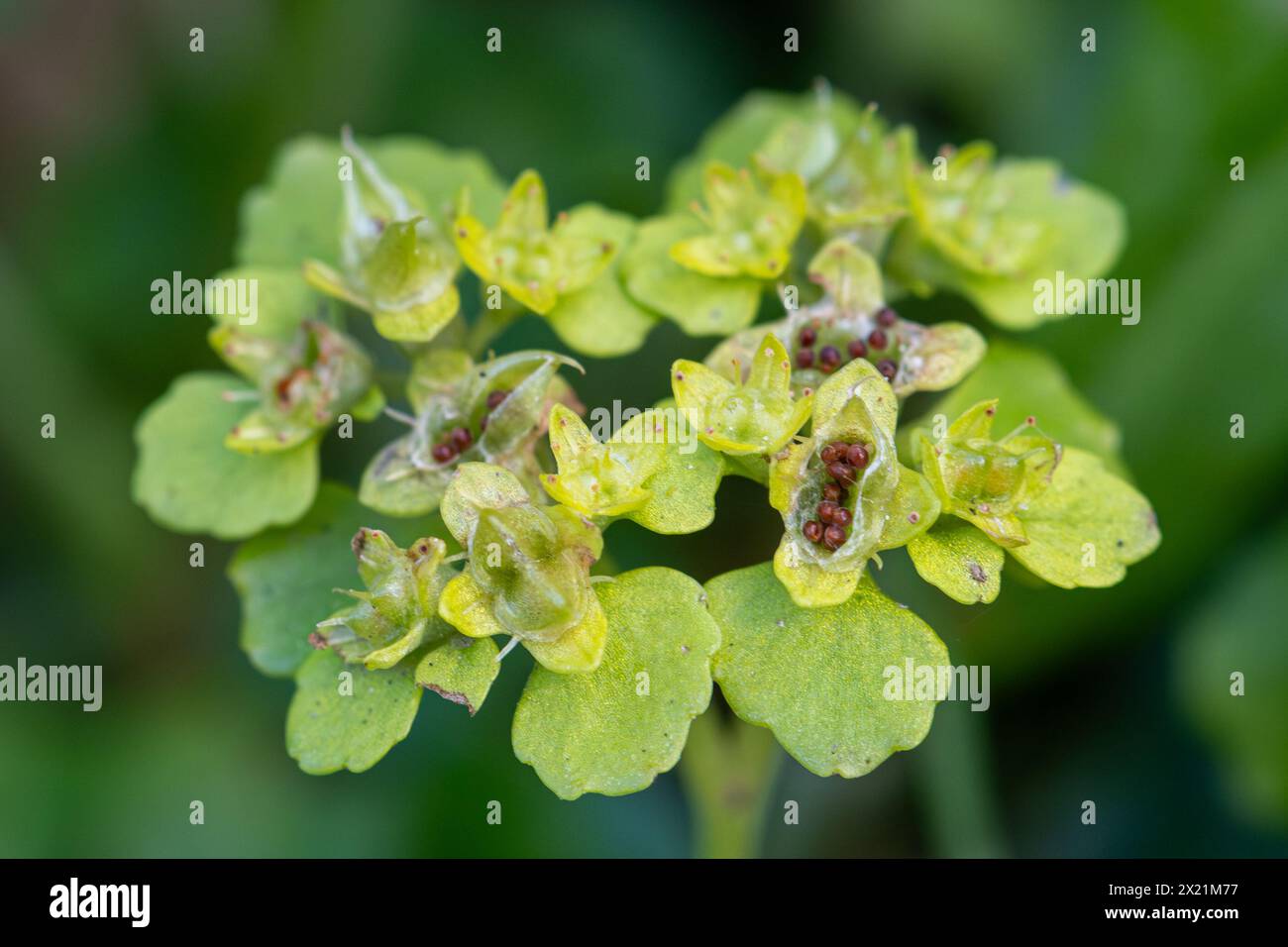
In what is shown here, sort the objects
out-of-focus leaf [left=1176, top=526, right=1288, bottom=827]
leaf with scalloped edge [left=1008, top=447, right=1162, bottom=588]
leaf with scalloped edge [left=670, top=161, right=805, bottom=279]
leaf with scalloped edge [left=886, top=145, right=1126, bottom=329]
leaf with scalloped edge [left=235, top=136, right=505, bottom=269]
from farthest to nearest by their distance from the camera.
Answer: out-of-focus leaf [left=1176, top=526, right=1288, bottom=827]
leaf with scalloped edge [left=235, top=136, right=505, bottom=269]
leaf with scalloped edge [left=886, top=145, right=1126, bottom=329]
leaf with scalloped edge [left=670, top=161, right=805, bottom=279]
leaf with scalloped edge [left=1008, top=447, right=1162, bottom=588]

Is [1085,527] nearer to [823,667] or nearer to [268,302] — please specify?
[823,667]

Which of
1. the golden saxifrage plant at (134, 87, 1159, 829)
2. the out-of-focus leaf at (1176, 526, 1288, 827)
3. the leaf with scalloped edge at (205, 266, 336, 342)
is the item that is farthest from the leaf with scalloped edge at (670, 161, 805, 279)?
the out-of-focus leaf at (1176, 526, 1288, 827)

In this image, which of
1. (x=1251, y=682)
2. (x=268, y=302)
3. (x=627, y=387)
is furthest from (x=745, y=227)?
(x=1251, y=682)

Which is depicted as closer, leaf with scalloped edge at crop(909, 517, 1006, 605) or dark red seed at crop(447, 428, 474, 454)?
leaf with scalloped edge at crop(909, 517, 1006, 605)

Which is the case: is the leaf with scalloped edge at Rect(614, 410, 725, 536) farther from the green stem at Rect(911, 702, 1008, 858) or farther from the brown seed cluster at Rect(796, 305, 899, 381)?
the green stem at Rect(911, 702, 1008, 858)

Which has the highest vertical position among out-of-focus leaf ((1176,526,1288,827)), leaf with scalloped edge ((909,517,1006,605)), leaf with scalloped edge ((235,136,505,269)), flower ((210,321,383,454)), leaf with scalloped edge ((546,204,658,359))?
leaf with scalloped edge ((235,136,505,269))

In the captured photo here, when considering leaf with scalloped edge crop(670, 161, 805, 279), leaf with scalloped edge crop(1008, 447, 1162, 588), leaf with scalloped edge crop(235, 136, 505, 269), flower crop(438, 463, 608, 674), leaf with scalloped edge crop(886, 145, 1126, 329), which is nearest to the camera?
flower crop(438, 463, 608, 674)

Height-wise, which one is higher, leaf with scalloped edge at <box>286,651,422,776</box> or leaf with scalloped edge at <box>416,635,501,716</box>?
leaf with scalloped edge at <box>416,635,501,716</box>
